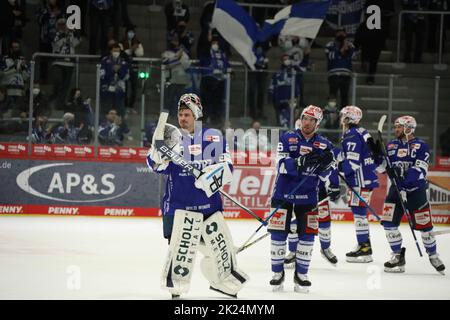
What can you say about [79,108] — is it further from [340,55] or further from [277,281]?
[277,281]

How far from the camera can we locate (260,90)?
17.9m

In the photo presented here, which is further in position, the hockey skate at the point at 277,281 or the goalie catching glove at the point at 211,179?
the hockey skate at the point at 277,281

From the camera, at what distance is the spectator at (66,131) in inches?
683

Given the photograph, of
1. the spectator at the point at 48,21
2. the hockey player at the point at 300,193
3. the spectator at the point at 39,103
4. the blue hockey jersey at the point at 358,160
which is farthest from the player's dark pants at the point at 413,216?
the spectator at the point at 48,21

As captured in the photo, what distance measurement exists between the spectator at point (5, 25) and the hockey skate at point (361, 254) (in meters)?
9.34

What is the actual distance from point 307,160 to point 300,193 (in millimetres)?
361

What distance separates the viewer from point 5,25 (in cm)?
1948

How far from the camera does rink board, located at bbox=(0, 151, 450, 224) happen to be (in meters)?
17.9

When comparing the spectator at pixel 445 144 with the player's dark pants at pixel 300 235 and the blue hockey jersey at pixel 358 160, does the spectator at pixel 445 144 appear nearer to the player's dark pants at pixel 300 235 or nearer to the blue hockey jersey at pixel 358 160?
the blue hockey jersey at pixel 358 160

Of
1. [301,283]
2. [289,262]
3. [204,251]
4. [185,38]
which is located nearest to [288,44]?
[185,38]

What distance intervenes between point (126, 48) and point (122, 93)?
103 inches

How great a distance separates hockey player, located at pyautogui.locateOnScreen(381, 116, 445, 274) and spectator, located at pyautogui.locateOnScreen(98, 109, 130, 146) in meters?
6.80

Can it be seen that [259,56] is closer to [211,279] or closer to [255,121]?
[255,121]

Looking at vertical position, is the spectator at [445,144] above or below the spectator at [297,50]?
below
